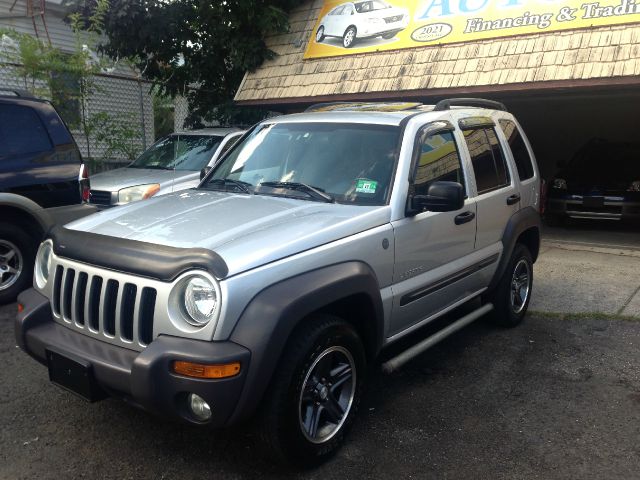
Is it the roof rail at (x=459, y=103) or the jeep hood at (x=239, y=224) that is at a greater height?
the roof rail at (x=459, y=103)

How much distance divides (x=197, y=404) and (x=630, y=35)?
7712mm

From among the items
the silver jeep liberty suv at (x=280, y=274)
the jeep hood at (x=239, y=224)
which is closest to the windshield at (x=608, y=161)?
the silver jeep liberty suv at (x=280, y=274)

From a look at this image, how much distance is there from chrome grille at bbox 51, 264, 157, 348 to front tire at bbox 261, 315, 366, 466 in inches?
26.1

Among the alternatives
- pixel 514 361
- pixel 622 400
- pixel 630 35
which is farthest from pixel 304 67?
pixel 622 400

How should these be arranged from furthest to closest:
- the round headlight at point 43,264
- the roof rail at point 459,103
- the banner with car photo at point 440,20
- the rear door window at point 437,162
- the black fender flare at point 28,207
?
the banner with car photo at point 440,20
the black fender flare at point 28,207
the roof rail at point 459,103
the rear door window at point 437,162
the round headlight at point 43,264

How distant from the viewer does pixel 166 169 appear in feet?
27.4

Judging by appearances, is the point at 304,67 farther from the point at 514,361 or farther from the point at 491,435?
the point at 491,435

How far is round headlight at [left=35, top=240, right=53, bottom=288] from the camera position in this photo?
3379 mm

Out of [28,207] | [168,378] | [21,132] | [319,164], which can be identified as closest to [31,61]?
[21,132]

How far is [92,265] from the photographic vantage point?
297 cm

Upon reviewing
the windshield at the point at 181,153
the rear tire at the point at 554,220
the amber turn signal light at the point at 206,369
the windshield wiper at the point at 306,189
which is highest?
the windshield wiper at the point at 306,189

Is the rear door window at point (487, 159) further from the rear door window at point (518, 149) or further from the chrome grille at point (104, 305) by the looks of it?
the chrome grille at point (104, 305)

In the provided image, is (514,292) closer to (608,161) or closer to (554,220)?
(554,220)

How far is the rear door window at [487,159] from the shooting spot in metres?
4.51
